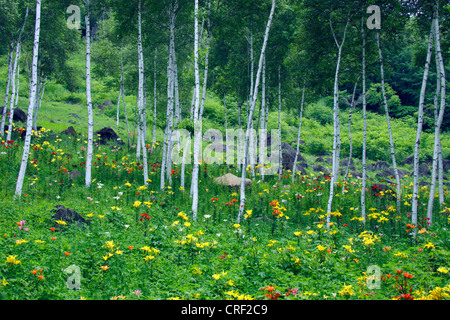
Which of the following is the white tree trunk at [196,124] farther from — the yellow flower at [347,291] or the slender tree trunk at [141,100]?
the yellow flower at [347,291]

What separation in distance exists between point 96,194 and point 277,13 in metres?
11.5

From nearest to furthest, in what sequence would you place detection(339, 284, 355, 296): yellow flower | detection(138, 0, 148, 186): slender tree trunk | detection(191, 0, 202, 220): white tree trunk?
detection(339, 284, 355, 296): yellow flower
detection(191, 0, 202, 220): white tree trunk
detection(138, 0, 148, 186): slender tree trunk

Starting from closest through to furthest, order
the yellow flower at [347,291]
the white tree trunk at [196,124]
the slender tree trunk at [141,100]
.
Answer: the yellow flower at [347,291] < the white tree trunk at [196,124] < the slender tree trunk at [141,100]

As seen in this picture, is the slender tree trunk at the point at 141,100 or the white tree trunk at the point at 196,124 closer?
the white tree trunk at the point at 196,124

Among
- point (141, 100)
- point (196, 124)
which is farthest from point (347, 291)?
point (141, 100)

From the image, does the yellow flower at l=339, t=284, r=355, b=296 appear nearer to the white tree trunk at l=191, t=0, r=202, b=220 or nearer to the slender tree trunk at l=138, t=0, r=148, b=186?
the white tree trunk at l=191, t=0, r=202, b=220

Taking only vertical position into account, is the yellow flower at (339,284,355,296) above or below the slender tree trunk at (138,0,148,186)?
below

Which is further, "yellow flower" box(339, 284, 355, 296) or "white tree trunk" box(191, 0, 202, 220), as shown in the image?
"white tree trunk" box(191, 0, 202, 220)

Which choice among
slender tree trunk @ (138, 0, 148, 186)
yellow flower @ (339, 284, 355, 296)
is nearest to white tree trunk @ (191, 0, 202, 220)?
slender tree trunk @ (138, 0, 148, 186)

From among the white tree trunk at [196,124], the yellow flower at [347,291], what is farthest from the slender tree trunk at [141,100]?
the yellow flower at [347,291]

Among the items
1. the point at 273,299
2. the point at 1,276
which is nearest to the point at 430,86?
the point at 273,299

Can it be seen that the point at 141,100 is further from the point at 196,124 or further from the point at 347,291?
the point at 347,291

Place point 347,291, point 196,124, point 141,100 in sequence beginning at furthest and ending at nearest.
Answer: point 141,100
point 196,124
point 347,291

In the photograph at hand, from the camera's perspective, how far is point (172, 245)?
733 centimetres
